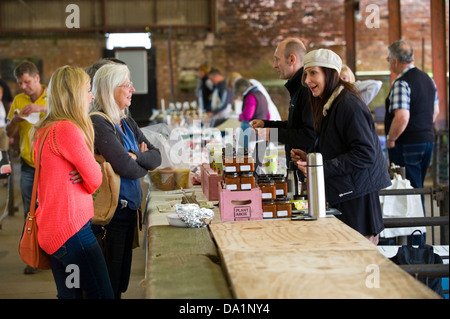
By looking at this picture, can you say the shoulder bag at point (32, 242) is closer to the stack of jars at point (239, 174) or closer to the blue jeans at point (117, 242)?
the blue jeans at point (117, 242)

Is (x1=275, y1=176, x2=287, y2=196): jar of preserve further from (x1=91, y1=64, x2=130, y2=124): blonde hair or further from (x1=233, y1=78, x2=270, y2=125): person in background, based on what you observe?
(x1=233, y1=78, x2=270, y2=125): person in background

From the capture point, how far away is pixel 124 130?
130 inches

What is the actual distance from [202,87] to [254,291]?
11.7m

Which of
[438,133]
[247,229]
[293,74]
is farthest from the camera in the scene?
[438,133]

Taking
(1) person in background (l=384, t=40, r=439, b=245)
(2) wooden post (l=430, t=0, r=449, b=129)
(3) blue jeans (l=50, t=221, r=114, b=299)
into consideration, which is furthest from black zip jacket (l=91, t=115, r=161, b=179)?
(2) wooden post (l=430, t=0, r=449, b=129)

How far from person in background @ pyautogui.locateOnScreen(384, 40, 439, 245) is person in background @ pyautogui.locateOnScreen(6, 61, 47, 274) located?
286cm

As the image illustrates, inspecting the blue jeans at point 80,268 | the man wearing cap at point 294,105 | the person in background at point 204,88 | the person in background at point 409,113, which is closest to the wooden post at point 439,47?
the person in background at point 409,113

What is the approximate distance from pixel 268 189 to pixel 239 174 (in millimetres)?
141

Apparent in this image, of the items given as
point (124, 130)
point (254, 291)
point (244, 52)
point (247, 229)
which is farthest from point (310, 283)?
point (244, 52)

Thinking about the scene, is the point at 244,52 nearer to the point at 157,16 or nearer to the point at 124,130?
the point at 157,16

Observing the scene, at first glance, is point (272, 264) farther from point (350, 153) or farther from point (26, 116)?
point (26, 116)

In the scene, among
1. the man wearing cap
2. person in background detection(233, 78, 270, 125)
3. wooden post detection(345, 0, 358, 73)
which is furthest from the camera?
wooden post detection(345, 0, 358, 73)

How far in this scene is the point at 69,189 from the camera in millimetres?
2504

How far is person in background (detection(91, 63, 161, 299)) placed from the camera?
3.05 m
